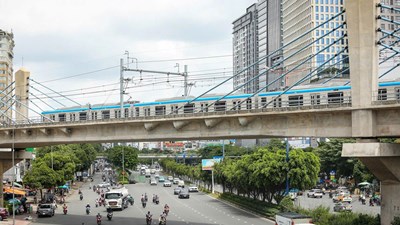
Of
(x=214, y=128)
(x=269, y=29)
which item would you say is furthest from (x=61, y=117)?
(x=269, y=29)

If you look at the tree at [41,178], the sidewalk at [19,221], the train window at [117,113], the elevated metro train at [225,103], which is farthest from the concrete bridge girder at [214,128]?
the tree at [41,178]

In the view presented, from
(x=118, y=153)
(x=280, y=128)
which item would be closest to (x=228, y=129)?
(x=280, y=128)

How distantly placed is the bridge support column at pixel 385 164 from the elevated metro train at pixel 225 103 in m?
2.65

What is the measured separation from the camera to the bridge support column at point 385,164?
27375 mm

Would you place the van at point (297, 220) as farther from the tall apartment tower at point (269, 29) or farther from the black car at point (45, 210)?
the tall apartment tower at point (269, 29)

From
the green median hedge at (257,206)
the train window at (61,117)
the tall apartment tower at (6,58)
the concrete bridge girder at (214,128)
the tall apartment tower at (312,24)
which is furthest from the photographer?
the tall apartment tower at (312,24)

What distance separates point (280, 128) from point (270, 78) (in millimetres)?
110158

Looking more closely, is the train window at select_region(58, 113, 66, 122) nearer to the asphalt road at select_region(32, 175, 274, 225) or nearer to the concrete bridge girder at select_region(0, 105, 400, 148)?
the asphalt road at select_region(32, 175, 274, 225)

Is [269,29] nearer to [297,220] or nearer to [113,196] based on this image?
[113,196]

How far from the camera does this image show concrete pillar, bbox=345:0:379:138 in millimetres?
27328

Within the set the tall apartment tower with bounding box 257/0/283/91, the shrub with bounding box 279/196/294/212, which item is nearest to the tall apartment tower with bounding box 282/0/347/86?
the tall apartment tower with bounding box 257/0/283/91

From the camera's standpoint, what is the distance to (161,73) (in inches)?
2267

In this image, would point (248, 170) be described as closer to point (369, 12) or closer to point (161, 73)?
point (161, 73)

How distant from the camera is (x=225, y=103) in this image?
47.1m
